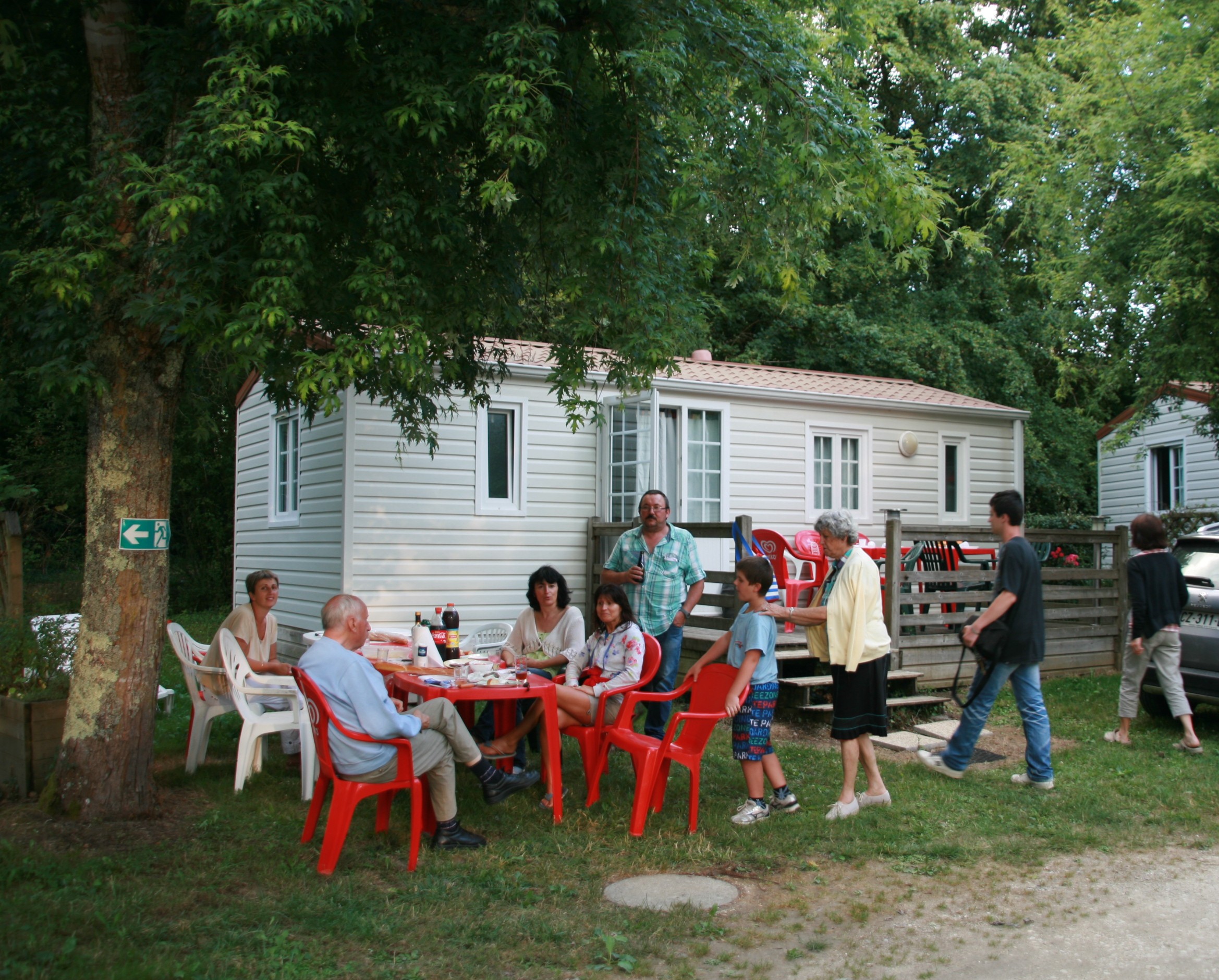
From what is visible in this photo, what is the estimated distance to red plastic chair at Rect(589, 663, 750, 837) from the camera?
5.14 meters

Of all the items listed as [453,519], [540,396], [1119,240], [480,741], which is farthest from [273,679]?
[1119,240]

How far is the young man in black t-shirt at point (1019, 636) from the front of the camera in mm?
5922

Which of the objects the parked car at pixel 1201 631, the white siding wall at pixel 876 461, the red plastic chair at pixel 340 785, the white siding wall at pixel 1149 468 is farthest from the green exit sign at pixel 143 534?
the white siding wall at pixel 1149 468

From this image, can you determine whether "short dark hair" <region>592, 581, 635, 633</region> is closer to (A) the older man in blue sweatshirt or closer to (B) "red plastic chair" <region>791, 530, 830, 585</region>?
(A) the older man in blue sweatshirt

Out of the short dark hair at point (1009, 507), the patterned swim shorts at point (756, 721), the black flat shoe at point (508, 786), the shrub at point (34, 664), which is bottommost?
the black flat shoe at point (508, 786)

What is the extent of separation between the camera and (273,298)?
14.9ft

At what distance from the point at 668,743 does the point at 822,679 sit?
328 centimetres

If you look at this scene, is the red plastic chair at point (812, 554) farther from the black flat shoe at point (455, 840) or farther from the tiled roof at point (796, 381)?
the black flat shoe at point (455, 840)

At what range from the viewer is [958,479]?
13.7 metres

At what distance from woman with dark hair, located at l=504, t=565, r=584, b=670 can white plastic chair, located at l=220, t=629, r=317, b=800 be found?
4.17 feet

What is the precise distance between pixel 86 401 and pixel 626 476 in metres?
6.55

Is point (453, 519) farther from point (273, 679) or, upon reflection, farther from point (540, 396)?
point (273, 679)

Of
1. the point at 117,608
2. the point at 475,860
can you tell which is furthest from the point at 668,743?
the point at 117,608

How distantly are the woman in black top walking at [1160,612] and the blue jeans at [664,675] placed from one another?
315cm
